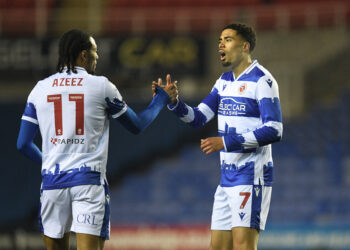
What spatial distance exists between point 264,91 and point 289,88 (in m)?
8.97

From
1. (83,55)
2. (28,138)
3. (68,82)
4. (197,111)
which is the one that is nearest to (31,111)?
(28,138)

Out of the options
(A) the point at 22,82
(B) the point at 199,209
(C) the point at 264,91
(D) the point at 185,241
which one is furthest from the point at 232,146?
→ (A) the point at 22,82

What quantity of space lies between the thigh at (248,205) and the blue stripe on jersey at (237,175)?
4cm

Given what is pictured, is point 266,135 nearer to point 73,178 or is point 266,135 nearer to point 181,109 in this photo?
point 181,109

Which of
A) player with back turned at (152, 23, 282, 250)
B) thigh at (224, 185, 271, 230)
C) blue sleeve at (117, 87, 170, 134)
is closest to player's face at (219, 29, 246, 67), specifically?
player with back turned at (152, 23, 282, 250)

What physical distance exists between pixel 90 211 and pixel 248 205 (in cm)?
115

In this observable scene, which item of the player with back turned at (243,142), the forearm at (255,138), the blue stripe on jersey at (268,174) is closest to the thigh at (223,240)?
the player with back turned at (243,142)

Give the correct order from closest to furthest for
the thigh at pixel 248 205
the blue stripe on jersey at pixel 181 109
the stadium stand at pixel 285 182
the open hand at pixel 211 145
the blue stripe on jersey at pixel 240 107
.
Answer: the open hand at pixel 211 145 < the thigh at pixel 248 205 < the blue stripe on jersey at pixel 240 107 < the blue stripe on jersey at pixel 181 109 < the stadium stand at pixel 285 182

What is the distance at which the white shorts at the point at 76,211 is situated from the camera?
145 inches

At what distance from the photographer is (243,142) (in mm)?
4250

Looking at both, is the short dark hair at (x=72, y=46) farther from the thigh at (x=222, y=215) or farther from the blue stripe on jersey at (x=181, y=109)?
the thigh at (x=222, y=215)

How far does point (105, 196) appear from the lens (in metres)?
3.79

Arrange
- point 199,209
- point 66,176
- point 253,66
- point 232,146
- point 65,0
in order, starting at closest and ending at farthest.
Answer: point 66,176 → point 232,146 → point 253,66 → point 199,209 → point 65,0

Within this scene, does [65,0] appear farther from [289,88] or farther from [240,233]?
[240,233]
